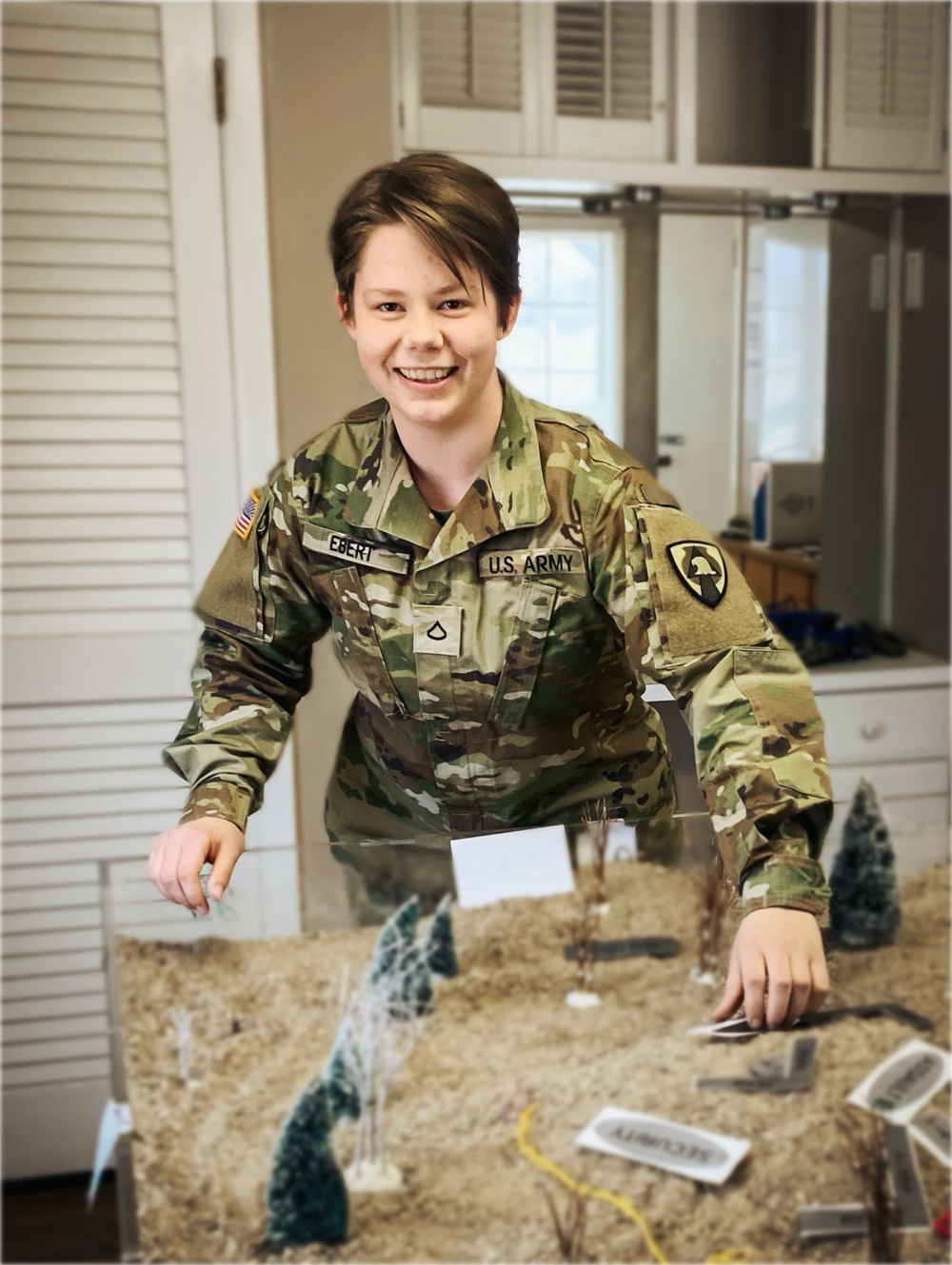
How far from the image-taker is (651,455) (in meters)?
2.06

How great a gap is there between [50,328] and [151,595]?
0.38 meters

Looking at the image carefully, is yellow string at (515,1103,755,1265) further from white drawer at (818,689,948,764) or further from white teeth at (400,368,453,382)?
white teeth at (400,368,453,382)

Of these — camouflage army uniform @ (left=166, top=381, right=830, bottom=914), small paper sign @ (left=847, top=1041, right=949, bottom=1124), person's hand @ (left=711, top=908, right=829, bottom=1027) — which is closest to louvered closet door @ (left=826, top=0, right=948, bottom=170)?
small paper sign @ (left=847, top=1041, right=949, bottom=1124)

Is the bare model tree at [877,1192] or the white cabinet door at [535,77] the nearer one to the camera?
the bare model tree at [877,1192]

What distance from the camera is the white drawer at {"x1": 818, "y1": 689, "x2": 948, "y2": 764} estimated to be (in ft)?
6.81

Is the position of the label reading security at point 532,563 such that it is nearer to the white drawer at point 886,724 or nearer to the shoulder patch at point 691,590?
the shoulder patch at point 691,590

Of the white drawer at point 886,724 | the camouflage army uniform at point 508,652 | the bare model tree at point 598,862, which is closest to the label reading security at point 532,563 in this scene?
the camouflage army uniform at point 508,652

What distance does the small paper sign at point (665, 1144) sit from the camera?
134cm

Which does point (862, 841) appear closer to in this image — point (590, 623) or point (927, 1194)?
point (927, 1194)

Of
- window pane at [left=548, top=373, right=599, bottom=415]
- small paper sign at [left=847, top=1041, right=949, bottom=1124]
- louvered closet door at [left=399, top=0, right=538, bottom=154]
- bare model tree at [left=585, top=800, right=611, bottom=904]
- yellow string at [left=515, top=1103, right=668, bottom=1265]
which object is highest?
louvered closet door at [left=399, top=0, right=538, bottom=154]

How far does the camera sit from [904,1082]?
1.41m

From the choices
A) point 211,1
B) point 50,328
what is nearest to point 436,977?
point 50,328

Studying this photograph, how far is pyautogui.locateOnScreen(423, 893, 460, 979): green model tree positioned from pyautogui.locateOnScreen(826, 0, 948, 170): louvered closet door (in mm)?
1384

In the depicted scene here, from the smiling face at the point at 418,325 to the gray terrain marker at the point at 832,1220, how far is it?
124 cm
